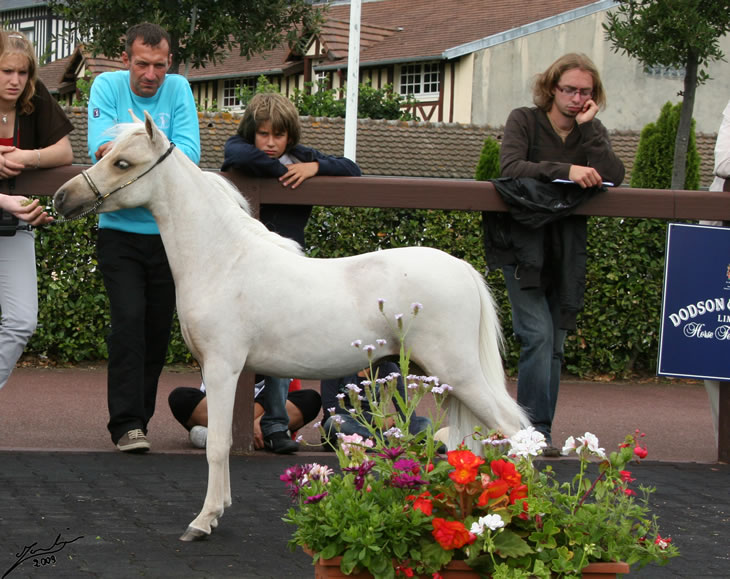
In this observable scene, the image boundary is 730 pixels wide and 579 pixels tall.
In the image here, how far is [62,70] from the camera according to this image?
6172 cm

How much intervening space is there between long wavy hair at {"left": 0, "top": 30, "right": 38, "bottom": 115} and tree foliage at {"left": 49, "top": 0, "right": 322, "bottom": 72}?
17826 mm

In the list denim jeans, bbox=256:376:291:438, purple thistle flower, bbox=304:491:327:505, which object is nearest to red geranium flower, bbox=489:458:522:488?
purple thistle flower, bbox=304:491:327:505

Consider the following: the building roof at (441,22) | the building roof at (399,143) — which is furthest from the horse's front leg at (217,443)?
the building roof at (441,22)

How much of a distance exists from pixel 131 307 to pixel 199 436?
996 millimetres

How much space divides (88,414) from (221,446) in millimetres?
3912

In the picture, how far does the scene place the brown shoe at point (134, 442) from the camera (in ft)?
21.0

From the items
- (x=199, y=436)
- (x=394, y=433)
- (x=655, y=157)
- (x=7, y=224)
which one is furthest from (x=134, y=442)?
(x=655, y=157)

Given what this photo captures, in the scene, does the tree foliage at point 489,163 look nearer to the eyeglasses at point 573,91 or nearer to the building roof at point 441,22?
the eyeglasses at point 573,91

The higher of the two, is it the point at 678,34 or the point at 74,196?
the point at 678,34

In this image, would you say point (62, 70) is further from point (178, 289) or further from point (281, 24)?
point (178, 289)

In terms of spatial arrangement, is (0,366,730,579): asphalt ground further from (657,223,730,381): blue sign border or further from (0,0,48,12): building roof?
(0,0,48,12): building roof

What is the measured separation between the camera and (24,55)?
5.96 metres
